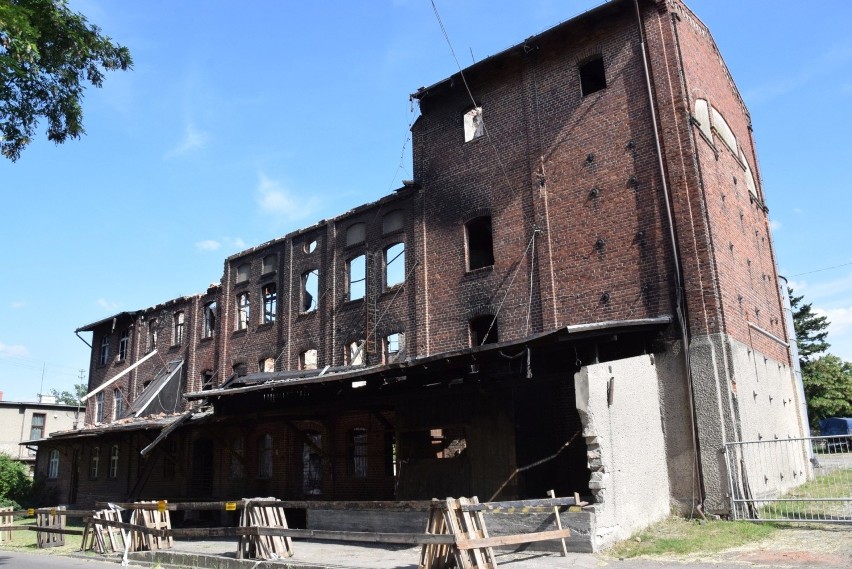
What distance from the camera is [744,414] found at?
13.7m

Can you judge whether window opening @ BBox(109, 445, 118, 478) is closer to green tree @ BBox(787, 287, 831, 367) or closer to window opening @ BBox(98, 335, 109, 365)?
window opening @ BBox(98, 335, 109, 365)

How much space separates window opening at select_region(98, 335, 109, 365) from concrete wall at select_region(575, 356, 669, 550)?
27.8m

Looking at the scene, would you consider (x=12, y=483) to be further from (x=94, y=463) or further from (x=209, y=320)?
(x=209, y=320)

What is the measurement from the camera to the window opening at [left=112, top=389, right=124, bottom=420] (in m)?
30.9

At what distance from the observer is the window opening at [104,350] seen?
3300cm

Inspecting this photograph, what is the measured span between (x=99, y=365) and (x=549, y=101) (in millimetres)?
26316

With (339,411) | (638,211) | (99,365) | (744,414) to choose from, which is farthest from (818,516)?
(99,365)

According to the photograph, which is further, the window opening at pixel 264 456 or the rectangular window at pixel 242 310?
the rectangular window at pixel 242 310

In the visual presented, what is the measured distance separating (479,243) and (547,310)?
12.0ft

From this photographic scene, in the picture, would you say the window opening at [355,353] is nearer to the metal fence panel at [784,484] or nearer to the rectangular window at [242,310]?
the rectangular window at [242,310]

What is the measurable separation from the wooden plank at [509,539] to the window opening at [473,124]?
11741mm

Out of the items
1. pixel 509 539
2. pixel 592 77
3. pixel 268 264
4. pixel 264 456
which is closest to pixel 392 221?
pixel 268 264

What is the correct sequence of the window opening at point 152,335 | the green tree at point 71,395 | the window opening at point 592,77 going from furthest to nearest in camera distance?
the green tree at point 71,395 < the window opening at point 152,335 < the window opening at point 592,77

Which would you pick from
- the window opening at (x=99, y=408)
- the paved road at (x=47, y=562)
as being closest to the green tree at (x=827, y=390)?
the paved road at (x=47, y=562)
